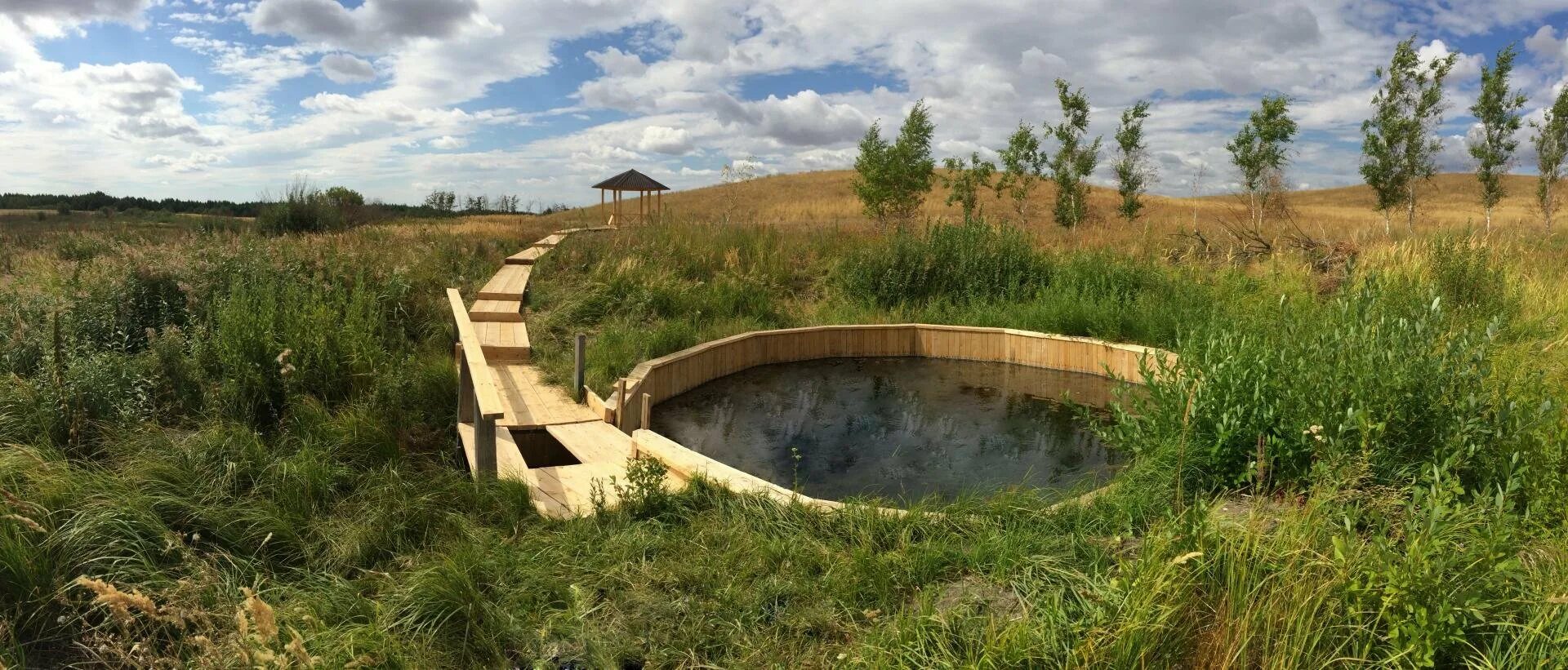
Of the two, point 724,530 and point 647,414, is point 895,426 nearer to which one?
point 647,414

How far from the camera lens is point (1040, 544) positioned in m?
3.08

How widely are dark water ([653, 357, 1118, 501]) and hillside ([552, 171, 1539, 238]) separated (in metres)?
16.8

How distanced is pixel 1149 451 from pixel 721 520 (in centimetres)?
211

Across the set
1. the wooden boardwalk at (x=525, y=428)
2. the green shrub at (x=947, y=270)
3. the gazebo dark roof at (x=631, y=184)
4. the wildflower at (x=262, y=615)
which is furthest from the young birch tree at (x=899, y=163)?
the wildflower at (x=262, y=615)

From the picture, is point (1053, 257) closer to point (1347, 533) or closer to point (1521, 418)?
point (1521, 418)

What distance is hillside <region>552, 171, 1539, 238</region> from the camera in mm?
27578

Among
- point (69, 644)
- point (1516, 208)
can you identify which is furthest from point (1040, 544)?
point (1516, 208)

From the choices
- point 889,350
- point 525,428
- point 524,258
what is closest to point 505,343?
point 525,428

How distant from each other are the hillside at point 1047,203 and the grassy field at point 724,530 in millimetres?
19795

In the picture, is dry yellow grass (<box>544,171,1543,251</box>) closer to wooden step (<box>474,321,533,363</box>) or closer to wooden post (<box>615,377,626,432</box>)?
wooden step (<box>474,321,533,363</box>)

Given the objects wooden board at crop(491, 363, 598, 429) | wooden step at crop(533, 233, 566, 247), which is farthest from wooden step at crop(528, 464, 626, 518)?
wooden step at crop(533, 233, 566, 247)

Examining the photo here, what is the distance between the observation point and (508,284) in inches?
380

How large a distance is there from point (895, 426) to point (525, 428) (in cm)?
263

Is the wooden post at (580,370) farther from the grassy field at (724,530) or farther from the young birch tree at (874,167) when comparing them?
the young birch tree at (874,167)
